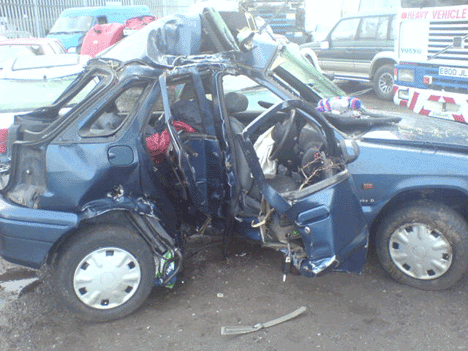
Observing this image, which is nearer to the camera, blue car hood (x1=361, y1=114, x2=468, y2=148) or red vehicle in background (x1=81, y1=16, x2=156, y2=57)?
blue car hood (x1=361, y1=114, x2=468, y2=148)

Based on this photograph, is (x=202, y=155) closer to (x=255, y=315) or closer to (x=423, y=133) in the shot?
(x=255, y=315)

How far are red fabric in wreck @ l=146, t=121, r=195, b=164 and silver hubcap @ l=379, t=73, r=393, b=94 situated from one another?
328 inches

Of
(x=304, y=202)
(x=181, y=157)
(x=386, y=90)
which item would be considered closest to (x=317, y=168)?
(x=304, y=202)

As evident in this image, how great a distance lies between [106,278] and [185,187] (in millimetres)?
901

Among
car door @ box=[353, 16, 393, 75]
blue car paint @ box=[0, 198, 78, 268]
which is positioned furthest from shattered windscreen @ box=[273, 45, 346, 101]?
car door @ box=[353, 16, 393, 75]

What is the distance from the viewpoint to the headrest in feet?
13.8

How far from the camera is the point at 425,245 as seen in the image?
3764mm

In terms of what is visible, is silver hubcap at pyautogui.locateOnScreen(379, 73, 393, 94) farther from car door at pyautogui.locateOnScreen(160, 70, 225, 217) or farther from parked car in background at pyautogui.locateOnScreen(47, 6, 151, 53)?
parked car in background at pyautogui.locateOnScreen(47, 6, 151, 53)

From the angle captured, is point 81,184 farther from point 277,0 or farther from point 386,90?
point 277,0

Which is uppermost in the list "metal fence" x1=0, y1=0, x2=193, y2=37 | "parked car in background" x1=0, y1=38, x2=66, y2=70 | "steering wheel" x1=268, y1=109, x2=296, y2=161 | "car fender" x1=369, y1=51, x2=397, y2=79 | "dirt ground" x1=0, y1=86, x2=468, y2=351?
"metal fence" x1=0, y1=0, x2=193, y2=37

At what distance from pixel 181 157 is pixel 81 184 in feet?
2.29

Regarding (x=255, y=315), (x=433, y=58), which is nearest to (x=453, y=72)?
(x=433, y=58)

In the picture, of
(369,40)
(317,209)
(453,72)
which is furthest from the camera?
(369,40)

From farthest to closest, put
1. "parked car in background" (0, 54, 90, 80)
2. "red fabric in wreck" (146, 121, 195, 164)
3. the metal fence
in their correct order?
the metal fence, "parked car in background" (0, 54, 90, 80), "red fabric in wreck" (146, 121, 195, 164)
